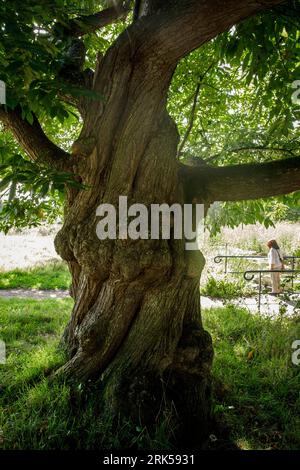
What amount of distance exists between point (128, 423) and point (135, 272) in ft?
3.99

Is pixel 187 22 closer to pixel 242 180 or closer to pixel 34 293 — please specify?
pixel 242 180

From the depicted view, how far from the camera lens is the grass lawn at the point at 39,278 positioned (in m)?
10.1

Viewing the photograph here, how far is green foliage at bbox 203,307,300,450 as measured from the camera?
311 cm

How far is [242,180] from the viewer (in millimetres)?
3057

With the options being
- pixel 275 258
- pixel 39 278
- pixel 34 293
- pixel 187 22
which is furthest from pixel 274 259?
pixel 39 278

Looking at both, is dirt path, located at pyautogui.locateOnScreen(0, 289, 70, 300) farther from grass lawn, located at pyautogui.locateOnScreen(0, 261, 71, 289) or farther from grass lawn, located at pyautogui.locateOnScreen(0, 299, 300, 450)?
grass lawn, located at pyautogui.locateOnScreen(0, 299, 300, 450)

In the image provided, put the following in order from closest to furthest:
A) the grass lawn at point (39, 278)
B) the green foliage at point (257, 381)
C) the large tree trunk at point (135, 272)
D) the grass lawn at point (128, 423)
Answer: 1. the grass lawn at point (128, 423)
2. the large tree trunk at point (135, 272)
3. the green foliage at point (257, 381)
4. the grass lawn at point (39, 278)

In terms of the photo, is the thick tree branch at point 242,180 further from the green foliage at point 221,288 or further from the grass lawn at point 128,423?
the green foliage at point 221,288

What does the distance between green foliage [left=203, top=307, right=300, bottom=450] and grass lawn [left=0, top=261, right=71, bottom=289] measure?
6173 millimetres

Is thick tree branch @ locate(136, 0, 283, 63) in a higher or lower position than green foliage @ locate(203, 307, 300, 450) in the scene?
higher

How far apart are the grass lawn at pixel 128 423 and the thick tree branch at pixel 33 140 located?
1949 millimetres

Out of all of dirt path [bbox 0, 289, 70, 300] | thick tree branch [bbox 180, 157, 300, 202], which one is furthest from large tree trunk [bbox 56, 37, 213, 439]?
dirt path [bbox 0, 289, 70, 300]

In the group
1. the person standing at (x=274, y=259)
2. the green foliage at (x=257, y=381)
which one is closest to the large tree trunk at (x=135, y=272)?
the green foliage at (x=257, y=381)
